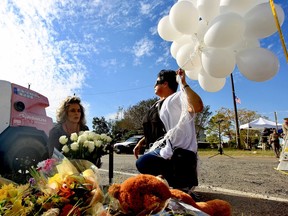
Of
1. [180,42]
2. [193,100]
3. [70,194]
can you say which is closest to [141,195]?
[70,194]

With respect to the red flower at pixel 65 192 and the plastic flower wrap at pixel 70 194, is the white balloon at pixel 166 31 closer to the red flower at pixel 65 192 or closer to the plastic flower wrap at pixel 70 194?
the plastic flower wrap at pixel 70 194

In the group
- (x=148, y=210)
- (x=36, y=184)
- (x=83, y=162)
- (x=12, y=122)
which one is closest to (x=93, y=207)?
(x=148, y=210)

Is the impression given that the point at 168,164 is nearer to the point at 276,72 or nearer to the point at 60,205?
the point at 276,72

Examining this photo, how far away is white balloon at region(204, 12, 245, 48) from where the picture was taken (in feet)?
6.33

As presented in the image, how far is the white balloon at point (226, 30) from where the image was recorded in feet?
6.33

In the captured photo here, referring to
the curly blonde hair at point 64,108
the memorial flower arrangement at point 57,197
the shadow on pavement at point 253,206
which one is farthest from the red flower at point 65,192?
the curly blonde hair at point 64,108

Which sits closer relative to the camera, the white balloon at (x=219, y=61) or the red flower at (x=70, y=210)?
the red flower at (x=70, y=210)

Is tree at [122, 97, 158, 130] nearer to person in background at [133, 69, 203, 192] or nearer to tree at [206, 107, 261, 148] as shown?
tree at [206, 107, 261, 148]

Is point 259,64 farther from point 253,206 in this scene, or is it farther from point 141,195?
point 253,206

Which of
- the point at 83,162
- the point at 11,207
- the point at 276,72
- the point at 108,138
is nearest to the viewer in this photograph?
the point at 11,207

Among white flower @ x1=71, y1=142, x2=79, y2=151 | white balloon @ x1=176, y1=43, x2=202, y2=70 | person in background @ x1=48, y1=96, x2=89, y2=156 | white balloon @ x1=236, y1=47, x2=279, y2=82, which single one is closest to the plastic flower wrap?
white flower @ x1=71, y1=142, x2=79, y2=151

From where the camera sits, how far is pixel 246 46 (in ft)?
7.00

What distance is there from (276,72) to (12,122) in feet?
13.6

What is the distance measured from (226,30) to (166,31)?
893mm
